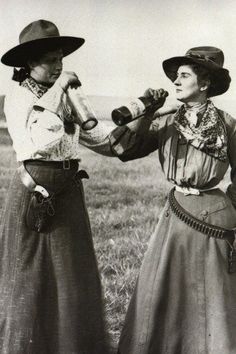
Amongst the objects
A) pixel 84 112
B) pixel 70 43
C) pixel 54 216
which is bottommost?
pixel 54 216

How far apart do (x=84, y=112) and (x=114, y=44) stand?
30.5 inches

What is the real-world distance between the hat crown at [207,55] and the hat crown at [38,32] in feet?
1.92

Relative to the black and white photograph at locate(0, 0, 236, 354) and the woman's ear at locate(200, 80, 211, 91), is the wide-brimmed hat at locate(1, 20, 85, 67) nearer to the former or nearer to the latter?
the black and white photograph at locate(0, 0, 236, 354)

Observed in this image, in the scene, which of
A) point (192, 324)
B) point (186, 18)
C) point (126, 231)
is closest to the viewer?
point (192, 324)

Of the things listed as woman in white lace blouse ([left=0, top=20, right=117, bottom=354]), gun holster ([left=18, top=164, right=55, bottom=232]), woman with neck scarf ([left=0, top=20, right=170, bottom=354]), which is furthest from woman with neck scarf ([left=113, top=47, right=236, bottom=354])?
gun holster ([left=18, top=164, right=55, bottom=232])

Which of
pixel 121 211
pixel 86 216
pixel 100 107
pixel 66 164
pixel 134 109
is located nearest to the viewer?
pixel 134 109

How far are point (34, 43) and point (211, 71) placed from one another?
2.49 feet

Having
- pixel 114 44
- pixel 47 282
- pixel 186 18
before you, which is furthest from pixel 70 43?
pixel 47 282

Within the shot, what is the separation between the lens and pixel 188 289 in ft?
7.88

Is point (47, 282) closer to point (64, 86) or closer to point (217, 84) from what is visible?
point (64, 86)

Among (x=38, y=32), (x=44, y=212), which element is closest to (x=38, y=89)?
(x=38, y=32)

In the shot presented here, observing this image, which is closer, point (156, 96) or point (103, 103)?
point (156, 96)

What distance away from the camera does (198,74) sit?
2371 millimetres

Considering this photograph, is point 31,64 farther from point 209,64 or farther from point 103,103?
point 209,64
